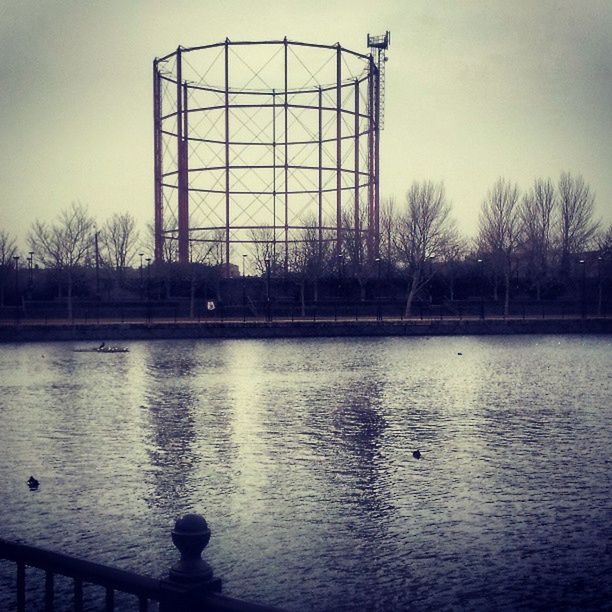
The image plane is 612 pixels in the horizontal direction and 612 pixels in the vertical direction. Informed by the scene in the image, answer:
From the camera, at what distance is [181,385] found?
2295cm

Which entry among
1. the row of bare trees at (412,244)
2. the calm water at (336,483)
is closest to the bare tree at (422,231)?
the row of bare trees at (412,244)

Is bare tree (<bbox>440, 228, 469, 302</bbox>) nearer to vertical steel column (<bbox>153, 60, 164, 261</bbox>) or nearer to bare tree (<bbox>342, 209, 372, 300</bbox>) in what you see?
bare tree (<bbox>342, 209, 372, 300</bbox>)

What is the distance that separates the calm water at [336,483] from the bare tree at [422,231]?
3571 cm

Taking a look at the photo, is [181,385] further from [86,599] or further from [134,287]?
[134,287]

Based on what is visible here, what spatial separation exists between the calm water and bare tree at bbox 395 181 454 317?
1406 inches

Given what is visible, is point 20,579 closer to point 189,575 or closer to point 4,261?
point 189,575

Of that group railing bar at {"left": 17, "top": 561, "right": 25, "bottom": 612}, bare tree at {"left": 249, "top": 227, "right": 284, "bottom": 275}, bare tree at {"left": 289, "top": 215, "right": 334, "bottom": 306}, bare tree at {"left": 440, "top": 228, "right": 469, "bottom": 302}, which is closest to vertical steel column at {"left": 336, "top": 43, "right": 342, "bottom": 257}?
bare tree at {"left": 289, "top": 215, "right": 334, "bottom": 306}

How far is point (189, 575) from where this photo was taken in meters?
3.80

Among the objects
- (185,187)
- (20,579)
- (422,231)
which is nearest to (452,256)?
(422,231)

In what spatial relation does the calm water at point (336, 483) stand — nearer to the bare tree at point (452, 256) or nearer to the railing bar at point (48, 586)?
the railing bar at point (48, 586)

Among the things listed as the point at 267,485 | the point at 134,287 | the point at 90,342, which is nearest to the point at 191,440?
the point at 267,485

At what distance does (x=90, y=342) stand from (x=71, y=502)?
105 ft

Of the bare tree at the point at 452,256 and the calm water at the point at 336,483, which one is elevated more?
the bare tree at the point at 452,256

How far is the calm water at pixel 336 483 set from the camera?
799cm
